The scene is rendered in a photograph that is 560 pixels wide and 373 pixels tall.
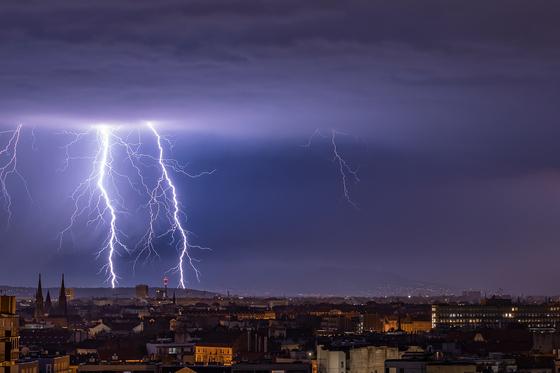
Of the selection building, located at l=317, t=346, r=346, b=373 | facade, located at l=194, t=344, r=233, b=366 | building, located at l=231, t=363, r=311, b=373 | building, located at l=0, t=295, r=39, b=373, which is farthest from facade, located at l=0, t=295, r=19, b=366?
facade, located at l=194, t=344, r=233, b=366

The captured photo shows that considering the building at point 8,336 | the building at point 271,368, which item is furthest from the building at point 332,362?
the building at point 8,336

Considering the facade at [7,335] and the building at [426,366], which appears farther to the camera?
the building at [426,366]

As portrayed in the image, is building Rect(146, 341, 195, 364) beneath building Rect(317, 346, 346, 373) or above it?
above

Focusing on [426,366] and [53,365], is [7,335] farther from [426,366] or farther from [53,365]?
[426,366]

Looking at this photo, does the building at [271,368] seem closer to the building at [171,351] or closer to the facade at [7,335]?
the building at [171,351]

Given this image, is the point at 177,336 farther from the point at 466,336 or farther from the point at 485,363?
the point at 485,363

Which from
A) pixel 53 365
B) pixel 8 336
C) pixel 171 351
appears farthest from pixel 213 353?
pixel 8 336

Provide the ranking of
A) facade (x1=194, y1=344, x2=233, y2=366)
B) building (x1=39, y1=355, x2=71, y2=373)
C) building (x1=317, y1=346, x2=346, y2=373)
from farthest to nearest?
facade (x1=194, y1=344, x2=233, y2=366) → building (x1=317, y1=346, x2=346, y2=373) → building (x1=39, y1=355, x2=71, y2=373)

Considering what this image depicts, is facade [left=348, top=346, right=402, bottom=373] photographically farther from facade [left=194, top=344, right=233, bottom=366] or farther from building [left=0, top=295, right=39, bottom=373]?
building [left=0, top=295, right=39, bottom=373]

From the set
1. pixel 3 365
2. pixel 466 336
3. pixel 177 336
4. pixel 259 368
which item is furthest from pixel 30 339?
pixel 3 365

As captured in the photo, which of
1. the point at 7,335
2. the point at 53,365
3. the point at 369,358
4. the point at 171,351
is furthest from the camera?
the point at 171,351

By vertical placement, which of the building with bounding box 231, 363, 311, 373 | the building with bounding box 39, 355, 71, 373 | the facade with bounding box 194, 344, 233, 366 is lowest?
the building with bounding box 39, 355, 71, 373
